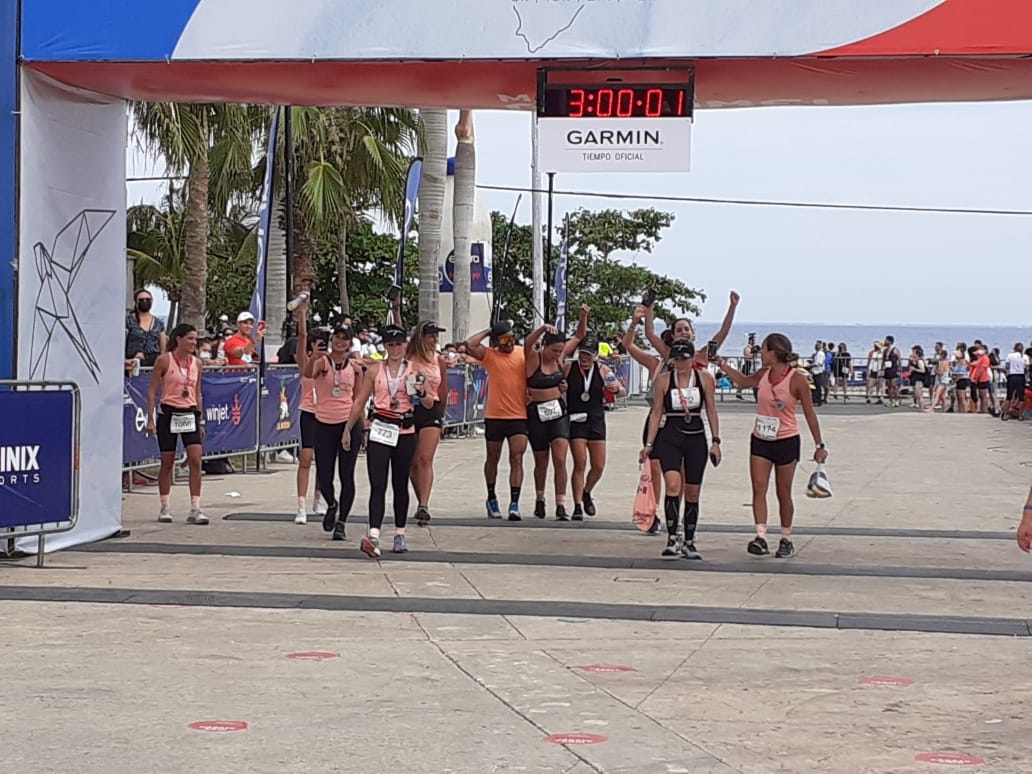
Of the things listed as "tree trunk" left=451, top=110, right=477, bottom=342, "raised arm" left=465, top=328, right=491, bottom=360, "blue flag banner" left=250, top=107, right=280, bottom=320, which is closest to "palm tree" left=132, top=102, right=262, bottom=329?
"blue flag banner" left=250, top=107, right=280, bottom=320

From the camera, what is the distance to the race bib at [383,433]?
1188 centimetres

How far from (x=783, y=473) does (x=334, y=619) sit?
170 inches

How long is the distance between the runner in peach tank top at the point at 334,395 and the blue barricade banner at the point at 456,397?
37.6 ft

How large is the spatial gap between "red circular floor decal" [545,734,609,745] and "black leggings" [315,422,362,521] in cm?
639

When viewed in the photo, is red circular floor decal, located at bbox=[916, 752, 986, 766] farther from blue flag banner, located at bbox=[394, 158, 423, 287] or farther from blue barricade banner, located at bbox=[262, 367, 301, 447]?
blue flag banner, located at bbox=[394, 158, 423, 287]

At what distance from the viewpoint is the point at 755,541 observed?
12.5 meters

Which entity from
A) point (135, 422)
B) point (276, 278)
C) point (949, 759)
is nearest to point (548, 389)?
point (135, 422)

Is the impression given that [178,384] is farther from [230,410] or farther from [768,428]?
[768,428]

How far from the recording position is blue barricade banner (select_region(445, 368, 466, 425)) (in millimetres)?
24984

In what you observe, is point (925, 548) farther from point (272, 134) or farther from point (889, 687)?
point (272, 134)

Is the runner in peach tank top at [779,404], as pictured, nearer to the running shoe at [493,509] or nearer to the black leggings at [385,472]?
the black leggings at [385,472]

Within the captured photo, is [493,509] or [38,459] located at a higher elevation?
[38,459]

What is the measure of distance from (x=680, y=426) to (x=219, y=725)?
5976 mm

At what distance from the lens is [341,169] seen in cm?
2998
